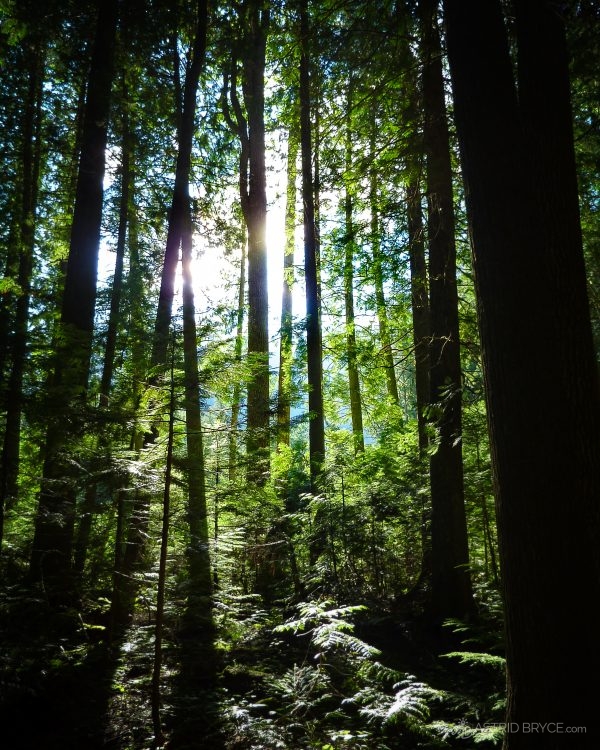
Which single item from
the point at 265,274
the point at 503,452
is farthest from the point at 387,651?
the point at 265,274

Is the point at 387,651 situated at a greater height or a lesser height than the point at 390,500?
lesser

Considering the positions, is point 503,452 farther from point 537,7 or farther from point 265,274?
point 265,274

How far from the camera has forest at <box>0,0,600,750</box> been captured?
286 centimetres

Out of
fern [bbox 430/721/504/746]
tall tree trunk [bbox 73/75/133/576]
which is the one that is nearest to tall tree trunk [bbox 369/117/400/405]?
fern [bbox 430/721/504/746]

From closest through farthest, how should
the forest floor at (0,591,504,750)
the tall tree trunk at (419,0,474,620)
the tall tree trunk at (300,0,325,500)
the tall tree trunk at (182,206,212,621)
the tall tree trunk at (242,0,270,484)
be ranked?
the forest floor at (0,591,504,750), the tall tree trunk at (182,206,212,621), the tall tree trunk at (419,0,474,620), the tall tree trunk at (300,0,325,500), the tall tree trunk at (242,0,270,484)

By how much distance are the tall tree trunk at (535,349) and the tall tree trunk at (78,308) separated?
419 centimetres

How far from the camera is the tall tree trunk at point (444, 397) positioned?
20.3ft

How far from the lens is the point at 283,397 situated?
690 centimetres

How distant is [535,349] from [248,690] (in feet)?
15.4

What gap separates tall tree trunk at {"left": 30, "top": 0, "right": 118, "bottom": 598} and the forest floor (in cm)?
Answer: 97

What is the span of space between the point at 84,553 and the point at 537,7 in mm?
7788

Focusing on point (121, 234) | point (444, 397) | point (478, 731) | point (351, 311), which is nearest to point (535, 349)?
point (478, 731)

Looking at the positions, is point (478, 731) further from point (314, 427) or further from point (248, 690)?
point (314, 427)

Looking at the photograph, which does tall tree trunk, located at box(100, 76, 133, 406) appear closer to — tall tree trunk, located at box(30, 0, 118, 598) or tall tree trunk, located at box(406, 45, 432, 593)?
tall tree trunk, located at box(30, 0, 118, 598)
